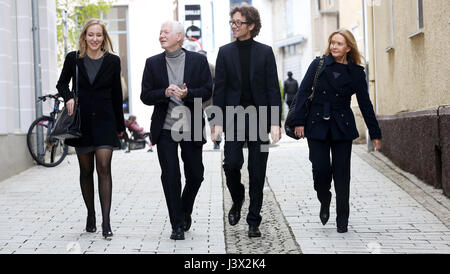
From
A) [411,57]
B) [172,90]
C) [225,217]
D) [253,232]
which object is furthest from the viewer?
[411,57]

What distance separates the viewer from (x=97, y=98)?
24.8 feet

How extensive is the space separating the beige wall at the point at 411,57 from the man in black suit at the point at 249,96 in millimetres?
3217

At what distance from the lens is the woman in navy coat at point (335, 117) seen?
760 cm

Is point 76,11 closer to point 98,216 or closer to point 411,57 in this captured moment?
point 411,57

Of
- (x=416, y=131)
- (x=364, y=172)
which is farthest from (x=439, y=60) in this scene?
(x=364, y=172)

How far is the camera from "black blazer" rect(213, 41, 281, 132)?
736cm

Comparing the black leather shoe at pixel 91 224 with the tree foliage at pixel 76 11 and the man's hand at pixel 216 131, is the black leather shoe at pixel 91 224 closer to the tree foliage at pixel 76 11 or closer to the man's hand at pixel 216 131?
the man's hand at pixel 216 131

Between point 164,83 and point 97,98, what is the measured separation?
61 centimetres

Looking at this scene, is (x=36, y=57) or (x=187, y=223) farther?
(x=36, y=57)

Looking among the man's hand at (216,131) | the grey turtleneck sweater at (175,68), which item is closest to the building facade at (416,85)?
the man's hand at (216,131)

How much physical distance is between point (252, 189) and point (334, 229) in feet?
2.88

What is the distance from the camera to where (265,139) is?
744 cm

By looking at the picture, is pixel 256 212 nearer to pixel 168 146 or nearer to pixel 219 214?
pixel 168 146

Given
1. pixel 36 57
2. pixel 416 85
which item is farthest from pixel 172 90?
pixel 36 57
